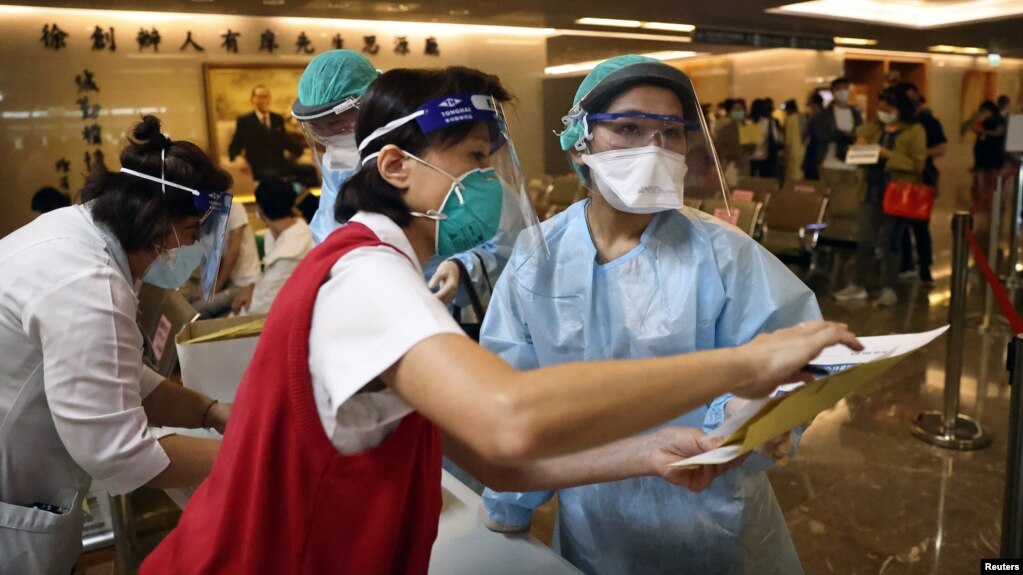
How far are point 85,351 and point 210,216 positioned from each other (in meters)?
0.42

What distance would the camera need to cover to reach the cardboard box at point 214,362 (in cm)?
170

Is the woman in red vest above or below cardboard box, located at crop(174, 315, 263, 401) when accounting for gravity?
above

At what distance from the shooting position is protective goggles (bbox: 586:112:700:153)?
1354 millimetres

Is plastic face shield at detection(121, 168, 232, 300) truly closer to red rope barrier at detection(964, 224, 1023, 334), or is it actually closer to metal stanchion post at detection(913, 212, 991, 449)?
red rope barrier at detection(964, 224, 1023, 334)

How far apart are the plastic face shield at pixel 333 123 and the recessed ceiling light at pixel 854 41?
9803mm

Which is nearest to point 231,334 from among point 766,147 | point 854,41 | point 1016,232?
point 1016,232

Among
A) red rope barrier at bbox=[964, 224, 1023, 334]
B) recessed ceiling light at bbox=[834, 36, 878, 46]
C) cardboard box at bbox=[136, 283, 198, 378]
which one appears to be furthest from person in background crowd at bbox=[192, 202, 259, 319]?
recessed ceiling light at bbox=[834, 36, 878, 46]

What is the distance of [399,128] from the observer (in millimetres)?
962

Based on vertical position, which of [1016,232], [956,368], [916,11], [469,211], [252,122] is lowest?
[956,368]

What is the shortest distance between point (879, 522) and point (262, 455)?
105 inches

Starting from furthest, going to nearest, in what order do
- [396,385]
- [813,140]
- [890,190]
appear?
[813,140] < [890,190] < [396,385]

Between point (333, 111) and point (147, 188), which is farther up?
point (333, 111)

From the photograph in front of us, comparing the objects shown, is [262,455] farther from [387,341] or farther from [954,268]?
[954,268]

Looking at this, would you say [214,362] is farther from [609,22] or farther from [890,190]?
[609,22]
